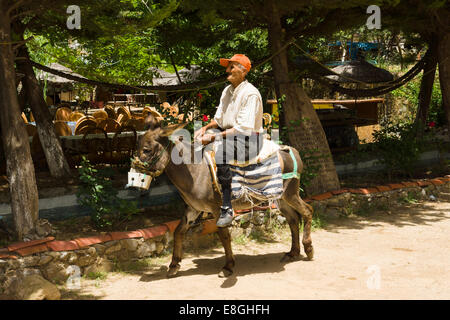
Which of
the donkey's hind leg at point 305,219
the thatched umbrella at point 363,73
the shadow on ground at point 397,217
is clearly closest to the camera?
the donkey's hind leg at point 305,219

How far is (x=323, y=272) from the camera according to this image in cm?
667

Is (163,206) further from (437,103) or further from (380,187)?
(437,103)

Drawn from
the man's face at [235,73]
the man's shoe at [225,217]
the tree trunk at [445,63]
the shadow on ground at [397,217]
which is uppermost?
the tree trunk at [445,63]

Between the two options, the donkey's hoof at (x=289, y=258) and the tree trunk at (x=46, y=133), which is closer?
the donkey's hoof at (x=289, y=258)

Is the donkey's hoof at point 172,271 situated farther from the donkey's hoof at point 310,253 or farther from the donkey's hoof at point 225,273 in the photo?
the donkey's hoof at point 310,253

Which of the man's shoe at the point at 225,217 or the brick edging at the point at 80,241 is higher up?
the man's shoe at the point at 225,217

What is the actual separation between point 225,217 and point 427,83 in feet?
30.6

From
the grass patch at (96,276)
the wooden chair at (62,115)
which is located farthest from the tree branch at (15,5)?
the wooden chair at (62,115)

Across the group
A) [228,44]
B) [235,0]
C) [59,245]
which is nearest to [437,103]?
[228,44]

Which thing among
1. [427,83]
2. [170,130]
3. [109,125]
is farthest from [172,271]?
[427,83]

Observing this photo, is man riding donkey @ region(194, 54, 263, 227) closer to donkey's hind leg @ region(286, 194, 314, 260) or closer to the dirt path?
the dirt path

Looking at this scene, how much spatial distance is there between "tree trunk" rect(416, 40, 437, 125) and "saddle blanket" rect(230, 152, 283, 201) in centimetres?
755

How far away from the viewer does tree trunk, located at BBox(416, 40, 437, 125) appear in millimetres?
12586

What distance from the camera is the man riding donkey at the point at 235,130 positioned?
6176 millimetres
